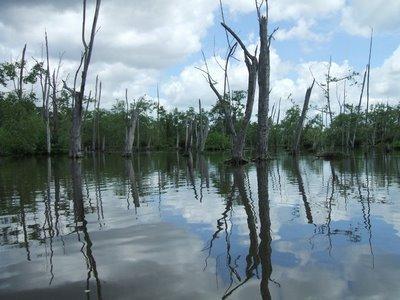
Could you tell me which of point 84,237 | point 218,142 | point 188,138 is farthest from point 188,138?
point 84,237

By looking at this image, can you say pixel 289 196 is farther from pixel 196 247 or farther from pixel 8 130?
pixel 8 130

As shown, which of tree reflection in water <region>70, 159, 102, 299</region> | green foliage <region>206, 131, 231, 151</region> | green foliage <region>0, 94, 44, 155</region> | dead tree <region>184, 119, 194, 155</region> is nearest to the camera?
tree reflection in water <region>70, 159, 102, 299</region>

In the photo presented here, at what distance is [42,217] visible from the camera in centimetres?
775

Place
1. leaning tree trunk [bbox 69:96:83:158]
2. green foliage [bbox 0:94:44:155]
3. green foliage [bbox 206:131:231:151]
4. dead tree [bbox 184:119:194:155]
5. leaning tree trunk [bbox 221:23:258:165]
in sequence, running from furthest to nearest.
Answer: green foliage [bbox 206:131:231:151]
dead tree [bbox 184:119:194:155]
green foliage [bbox 0:94:44:155]
leaning tree trunk [bbox 69:96:83:158]
leaning tree trunk [bbox 221:23:258:165]

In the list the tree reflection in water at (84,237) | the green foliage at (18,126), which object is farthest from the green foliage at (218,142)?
the tree reflection in water at (84,237)

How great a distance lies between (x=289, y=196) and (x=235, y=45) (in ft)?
52.6

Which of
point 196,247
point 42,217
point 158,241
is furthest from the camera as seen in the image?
point 42,217

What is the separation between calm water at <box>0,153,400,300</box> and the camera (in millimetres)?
4008

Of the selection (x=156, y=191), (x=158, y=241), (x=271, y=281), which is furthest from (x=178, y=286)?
(x=156, y=191)

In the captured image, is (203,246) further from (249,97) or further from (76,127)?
(76,127)

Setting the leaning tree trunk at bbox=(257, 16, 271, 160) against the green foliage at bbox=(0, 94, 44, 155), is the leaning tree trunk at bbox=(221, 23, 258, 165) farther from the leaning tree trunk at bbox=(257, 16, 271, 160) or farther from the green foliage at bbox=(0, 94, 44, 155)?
the green foliage at bbox=(0, 94, 44, 155)

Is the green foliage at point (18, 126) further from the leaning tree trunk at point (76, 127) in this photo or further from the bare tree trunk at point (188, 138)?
the bare tree trunk at point (188, 138)

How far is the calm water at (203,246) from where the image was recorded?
4.01 metres

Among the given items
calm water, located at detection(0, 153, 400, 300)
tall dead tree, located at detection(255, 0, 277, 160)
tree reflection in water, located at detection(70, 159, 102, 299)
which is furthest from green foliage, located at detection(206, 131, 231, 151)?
calm water, located at detection(0, 153, 400, 300)
